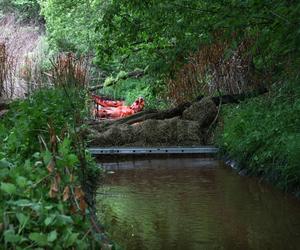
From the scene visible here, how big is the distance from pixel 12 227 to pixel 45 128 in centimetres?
217

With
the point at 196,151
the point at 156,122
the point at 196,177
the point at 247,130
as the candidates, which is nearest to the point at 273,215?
the point at 196,177

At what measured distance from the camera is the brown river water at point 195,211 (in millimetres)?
5402

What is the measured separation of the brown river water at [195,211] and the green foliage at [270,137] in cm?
24

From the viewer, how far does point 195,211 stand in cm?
658

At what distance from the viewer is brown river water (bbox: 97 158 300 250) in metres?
5.40

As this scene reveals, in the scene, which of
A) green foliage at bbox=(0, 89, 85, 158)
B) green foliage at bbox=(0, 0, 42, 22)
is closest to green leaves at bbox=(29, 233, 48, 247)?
green foliage at bbox=(0, 89, 85, 158)

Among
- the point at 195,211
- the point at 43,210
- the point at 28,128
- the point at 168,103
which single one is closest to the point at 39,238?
the point at 43,210

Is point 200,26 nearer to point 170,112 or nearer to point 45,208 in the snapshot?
point 45,208

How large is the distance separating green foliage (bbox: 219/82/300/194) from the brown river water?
24 centimetres

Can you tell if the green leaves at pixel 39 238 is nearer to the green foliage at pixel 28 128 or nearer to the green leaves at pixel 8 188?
the green leaves at pixel 8 188

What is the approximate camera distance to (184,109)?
44.6ft

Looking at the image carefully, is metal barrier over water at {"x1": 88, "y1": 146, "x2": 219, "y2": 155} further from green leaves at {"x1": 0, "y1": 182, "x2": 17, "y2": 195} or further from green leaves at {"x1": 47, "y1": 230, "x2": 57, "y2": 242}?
green leaves at {"x1": 47, "y1": 230, "x2": 57, "y2": 242}

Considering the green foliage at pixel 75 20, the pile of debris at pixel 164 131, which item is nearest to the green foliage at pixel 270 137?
the pile of debris at pixel 164 131

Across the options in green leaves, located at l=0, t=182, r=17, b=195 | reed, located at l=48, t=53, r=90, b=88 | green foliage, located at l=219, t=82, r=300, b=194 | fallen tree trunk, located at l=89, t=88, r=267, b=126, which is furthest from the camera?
fallen tree trunk, located at l=89, t=88, r=267, b=126
